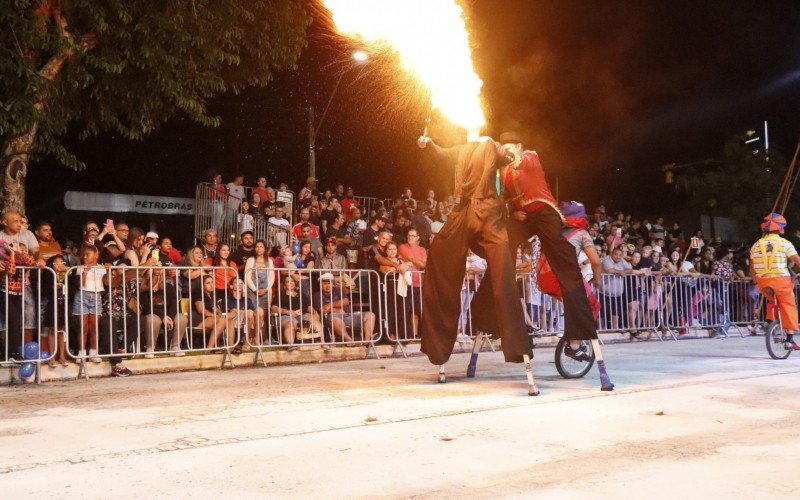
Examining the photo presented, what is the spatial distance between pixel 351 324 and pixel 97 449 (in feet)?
24.2

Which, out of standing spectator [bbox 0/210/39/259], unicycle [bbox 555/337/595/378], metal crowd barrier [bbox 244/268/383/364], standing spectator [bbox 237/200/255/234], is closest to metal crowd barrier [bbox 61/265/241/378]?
metal crowd barrier [bbox 244/268/383/364]

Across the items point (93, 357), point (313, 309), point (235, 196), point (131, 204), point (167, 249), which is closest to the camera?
point (93, 357)

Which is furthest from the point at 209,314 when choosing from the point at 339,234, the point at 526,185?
the point at 339,234

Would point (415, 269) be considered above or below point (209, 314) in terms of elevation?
above

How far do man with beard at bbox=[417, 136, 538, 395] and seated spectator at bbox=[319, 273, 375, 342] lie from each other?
4.47 metres

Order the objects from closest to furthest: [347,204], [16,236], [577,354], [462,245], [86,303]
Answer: [462,245] < [577,354] < [86,303] < [16,236] < [347,204]

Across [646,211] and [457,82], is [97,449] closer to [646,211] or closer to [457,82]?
[457,82]

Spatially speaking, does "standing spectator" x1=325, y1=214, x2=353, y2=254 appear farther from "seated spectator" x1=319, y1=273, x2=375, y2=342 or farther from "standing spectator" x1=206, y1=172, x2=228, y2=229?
"seated spectator" x1=319, y1=273, x2=375, y2=342

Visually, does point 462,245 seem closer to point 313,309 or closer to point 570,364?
point 570,364

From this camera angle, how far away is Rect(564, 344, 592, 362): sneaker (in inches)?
309

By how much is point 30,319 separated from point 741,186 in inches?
1121

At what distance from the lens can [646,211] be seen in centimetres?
3572

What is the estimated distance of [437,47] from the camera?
7.72 metres

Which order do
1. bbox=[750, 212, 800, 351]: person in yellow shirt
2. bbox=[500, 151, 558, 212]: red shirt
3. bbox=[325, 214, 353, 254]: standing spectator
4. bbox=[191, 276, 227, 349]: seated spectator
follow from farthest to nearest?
bbox=[325, 214, 353, 254]: standing spectator, bbox=[750, 212, 800, 351]: person in yellow shirt, bbox=[191, 276, 227, 349]: seated spectator, bbox=[500, 151, 558, 212]: red shirt
